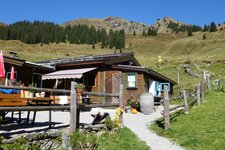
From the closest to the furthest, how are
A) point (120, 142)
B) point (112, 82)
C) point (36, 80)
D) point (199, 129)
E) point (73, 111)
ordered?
point (73, 111), point (120, 142), point (199, 129), point (112, 82), point (36, 80)

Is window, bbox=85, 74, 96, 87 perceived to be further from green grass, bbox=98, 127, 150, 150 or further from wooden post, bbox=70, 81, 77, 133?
wooden post, bbox=70, 81, 77, 133

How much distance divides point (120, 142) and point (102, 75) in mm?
15489

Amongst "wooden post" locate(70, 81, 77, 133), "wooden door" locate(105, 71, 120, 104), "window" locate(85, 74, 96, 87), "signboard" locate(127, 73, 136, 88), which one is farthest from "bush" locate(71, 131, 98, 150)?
"signboard" locate(127, 73, 136, 88)

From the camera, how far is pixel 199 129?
14.1 metres

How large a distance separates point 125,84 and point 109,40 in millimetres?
111438

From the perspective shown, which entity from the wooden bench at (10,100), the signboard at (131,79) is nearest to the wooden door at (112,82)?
the signboard at (131,79)

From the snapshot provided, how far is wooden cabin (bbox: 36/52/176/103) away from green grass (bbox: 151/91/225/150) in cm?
942

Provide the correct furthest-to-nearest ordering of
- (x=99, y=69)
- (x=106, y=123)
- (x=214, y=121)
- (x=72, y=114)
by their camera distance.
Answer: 1. (x=99, y=69)
2. (x=214, y=121)
3. (x=106, y=123)
4. (x=72, y=114)

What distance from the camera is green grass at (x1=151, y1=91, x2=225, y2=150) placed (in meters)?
12.0

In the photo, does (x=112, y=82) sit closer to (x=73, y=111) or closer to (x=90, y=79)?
(x=90, y=79)

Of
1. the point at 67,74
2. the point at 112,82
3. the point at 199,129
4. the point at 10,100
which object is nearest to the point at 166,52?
the point at 112,82

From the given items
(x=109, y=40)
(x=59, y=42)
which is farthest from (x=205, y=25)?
(x=59, y=42)

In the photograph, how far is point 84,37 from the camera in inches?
5610

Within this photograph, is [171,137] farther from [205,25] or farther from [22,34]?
[205,25]
